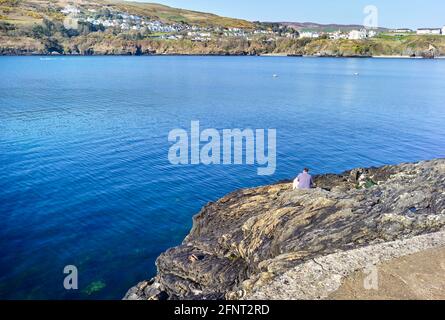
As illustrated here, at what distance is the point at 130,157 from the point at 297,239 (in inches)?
1331

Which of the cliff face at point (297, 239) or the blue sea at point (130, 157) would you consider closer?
the cliff face at point (297, 239)

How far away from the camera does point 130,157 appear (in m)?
50.6

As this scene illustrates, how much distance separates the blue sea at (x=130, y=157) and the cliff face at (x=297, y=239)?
4132 millimetres

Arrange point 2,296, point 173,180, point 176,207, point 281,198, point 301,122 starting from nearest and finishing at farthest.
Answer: point 2,296 < point 281,198 < point 176,207 < point 173,180 < point 301,122

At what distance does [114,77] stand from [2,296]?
121785 mm

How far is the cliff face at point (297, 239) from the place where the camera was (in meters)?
15.2

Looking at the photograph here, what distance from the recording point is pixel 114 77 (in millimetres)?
138250

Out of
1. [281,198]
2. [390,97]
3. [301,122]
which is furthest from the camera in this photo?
[390,97]

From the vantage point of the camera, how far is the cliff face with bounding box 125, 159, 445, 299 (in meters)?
15.2

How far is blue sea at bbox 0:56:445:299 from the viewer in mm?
29500

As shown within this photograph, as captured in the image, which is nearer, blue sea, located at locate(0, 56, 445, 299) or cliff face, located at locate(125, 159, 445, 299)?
cliff face, located at locate(125, 159, 445, 299)

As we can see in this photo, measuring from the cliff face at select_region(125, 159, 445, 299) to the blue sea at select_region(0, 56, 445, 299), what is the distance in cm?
413
